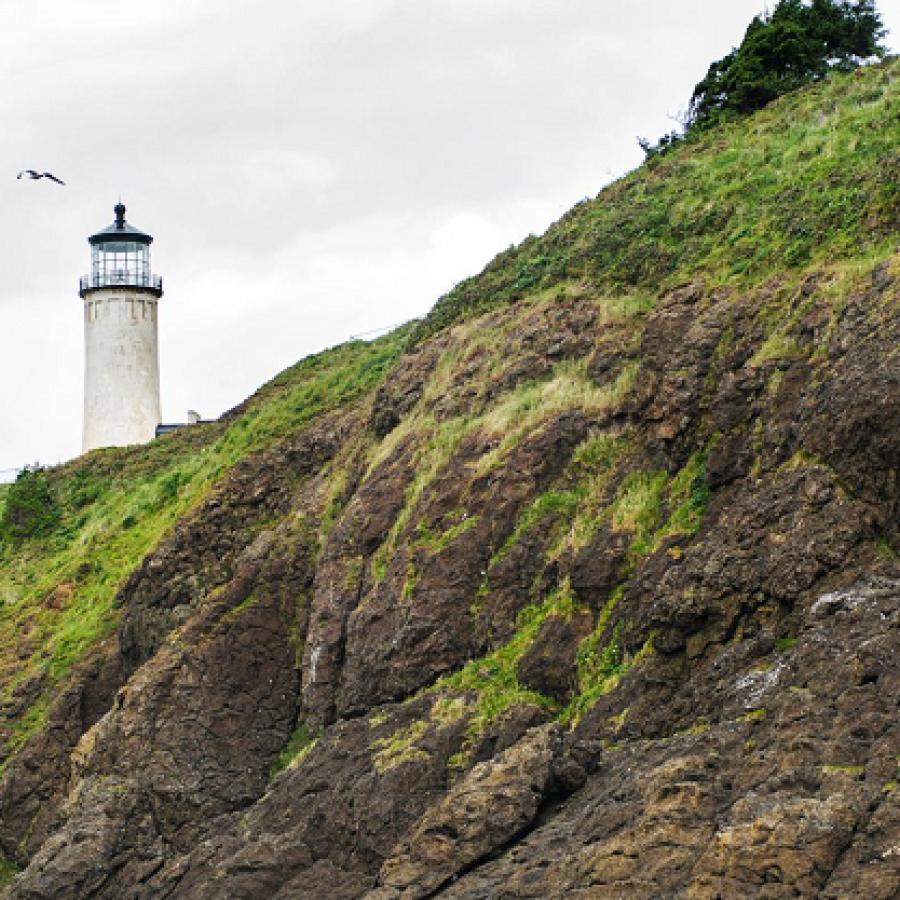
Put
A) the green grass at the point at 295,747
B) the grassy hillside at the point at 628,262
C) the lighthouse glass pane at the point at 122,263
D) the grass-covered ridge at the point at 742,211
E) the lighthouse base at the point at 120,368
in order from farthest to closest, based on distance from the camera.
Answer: the lighthouse glass pane at the point at 122,263 < the lighthouse base at the point at 120,368 < the green grass at the point at 295,747 < the grassy hillside at the point at 628,262 < the grass-covered ridge at the point at 742,211

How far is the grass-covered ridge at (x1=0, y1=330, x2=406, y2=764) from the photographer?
130 ft

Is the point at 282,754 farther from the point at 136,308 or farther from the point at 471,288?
the point at 136,308

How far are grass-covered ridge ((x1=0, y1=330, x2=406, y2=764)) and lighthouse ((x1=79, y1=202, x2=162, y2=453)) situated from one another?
895 cm

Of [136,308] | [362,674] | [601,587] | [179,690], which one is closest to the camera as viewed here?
[601,587]

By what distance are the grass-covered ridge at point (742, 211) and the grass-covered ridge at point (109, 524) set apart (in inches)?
234

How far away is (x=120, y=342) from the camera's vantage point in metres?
66.7

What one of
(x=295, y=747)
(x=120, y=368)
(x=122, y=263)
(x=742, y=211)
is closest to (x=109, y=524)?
(x=295, y=747)

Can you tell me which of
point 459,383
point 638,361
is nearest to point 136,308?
point 459,383

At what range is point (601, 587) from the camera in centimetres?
2589

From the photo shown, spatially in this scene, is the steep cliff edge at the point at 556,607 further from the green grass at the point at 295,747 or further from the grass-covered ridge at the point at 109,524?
the grass-covered ridge at the point at 109,524

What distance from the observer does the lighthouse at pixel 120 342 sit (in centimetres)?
6575

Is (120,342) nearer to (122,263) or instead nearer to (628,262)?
(122,263)

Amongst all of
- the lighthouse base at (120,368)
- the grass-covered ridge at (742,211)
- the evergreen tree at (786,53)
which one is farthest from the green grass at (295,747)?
the lighthouse base at (120,368)

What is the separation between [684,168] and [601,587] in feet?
49.8
